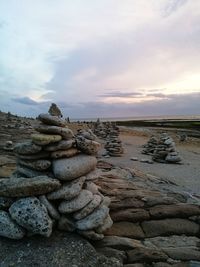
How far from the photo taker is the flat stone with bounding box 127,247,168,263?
7.04 metres

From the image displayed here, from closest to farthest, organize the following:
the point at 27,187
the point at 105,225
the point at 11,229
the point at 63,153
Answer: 1. the point at 11,229
2. the point at 27,187
3. the point at 105,225
4. the point at 63,153

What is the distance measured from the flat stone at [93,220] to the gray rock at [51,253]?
11.6 inches

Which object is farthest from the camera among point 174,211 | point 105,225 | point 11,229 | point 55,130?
point 174,211

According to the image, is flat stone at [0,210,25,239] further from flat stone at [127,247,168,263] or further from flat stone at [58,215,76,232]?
flat stone at [127,247,168,263]

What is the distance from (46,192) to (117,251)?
6.63ft

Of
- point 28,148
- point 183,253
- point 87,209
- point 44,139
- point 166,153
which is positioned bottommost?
point 183,253

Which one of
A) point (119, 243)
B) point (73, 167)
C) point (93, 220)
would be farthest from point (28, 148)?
point (119, 243)

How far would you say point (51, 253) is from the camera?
6934 millimetres

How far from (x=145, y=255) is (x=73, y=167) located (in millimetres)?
2571

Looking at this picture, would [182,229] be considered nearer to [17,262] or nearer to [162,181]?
[17,262]

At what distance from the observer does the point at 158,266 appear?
6863 mm

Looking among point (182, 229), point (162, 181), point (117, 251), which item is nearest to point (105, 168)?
point (162, 181)

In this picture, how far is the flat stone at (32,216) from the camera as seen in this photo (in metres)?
6.94

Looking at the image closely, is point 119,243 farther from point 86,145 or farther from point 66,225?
point 86,145
